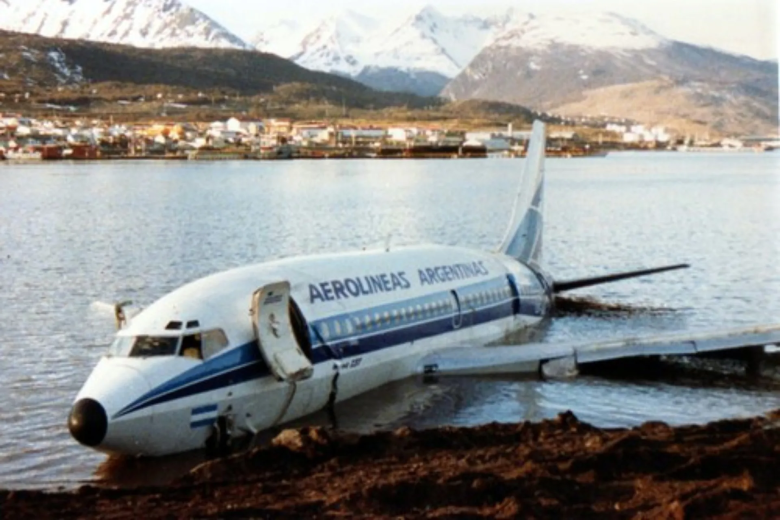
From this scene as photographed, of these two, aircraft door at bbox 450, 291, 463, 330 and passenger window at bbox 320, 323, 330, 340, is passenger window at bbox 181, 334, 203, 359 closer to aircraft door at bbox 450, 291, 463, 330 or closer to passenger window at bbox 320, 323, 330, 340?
passenger window at bbox 320, 323, 330, 340

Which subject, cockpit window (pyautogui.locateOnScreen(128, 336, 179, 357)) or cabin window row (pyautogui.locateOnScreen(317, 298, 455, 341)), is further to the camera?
cabin window row (pyautogui.locateOnScreen(317, 298, 455, 341))

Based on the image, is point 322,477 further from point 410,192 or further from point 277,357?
point 410,192

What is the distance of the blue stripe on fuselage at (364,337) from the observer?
22.8 meters

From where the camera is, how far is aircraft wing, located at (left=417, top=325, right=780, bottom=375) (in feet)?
104

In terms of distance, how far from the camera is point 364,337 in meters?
28.5

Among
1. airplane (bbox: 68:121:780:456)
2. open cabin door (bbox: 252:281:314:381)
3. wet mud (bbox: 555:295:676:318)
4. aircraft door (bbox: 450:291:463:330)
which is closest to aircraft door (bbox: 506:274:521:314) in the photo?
airplane (bbox: 68:121:780:456)

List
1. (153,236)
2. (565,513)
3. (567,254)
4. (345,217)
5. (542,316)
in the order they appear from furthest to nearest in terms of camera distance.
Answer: (345,217) < (153,236) < (567,254) < (542,316) < (565,513)

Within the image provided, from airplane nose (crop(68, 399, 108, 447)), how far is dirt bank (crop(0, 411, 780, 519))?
6.86 feet

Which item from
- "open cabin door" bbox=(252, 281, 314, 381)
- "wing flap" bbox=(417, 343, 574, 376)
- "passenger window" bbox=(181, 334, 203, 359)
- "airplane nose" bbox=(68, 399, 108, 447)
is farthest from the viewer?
"wing flap" bbox=(417, 343, 574, 376)

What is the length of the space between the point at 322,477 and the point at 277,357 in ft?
19.2

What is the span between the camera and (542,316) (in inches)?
1654

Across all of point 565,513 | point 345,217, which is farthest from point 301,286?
point 345,217

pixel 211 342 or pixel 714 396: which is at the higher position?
pixel 211 342

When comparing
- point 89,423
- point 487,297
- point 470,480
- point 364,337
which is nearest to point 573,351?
point 487,297
